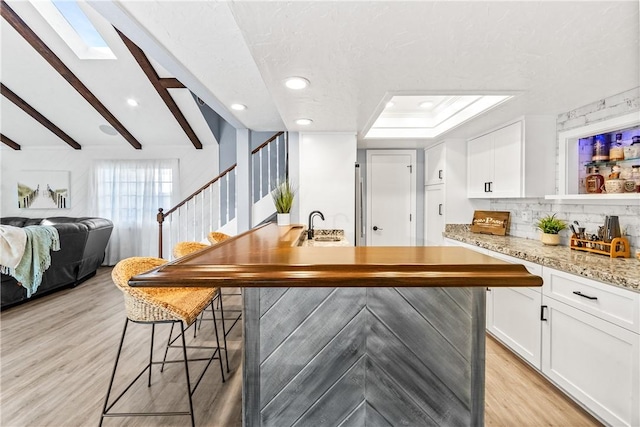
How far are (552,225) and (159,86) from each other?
5098 mm

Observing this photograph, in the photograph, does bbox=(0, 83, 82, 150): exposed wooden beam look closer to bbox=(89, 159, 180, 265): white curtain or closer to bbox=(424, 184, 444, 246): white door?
bbox=(89, 159, 180, 265): white curtain

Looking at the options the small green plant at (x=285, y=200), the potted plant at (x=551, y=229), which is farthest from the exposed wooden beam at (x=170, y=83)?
the potted plant at (x=551, y=229)

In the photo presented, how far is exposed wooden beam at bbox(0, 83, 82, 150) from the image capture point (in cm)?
452

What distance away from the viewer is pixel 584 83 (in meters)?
2.03

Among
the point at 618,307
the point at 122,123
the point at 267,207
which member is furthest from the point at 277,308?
the point at 122,123

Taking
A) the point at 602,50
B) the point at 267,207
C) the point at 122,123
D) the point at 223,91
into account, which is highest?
the point at 122,123

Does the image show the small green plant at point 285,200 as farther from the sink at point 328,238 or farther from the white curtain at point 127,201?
the white curtain at point 127,201

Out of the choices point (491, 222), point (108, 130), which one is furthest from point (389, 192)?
point (108, 130)

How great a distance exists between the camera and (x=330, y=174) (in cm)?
358

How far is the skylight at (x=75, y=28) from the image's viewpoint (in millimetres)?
3475

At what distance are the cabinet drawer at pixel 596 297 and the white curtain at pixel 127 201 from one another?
6108mm

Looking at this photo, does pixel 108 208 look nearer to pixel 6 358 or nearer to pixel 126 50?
pixel 126 50

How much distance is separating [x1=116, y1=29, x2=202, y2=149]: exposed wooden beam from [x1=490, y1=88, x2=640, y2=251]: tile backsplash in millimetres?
4521

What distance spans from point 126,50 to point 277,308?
442cm
